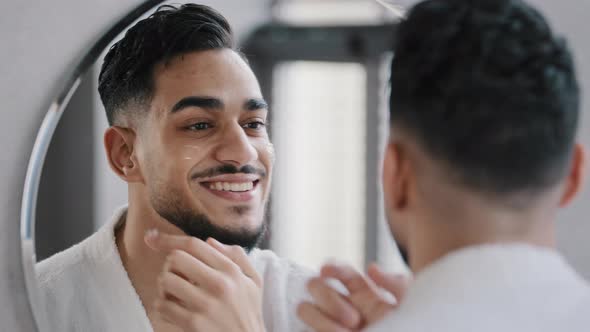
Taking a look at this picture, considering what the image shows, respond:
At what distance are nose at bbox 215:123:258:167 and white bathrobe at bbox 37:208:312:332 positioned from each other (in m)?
0.09

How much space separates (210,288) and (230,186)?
0.11 m

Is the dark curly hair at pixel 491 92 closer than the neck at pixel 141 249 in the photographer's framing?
Yes

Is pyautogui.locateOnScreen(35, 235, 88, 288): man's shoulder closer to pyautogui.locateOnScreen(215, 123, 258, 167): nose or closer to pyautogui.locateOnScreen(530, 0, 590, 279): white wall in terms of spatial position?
pyautogui.locateOnScreen(215, 123, 258, 167): nose

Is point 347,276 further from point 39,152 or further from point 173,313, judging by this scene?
point 39,152

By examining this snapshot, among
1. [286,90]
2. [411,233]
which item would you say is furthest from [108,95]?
[411,233]

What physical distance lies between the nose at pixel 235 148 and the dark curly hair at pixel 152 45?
→ 0.25 feet

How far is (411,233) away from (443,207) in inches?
1.3

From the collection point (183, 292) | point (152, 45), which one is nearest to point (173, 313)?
point (183, 292)

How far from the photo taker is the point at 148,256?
26.1 inches

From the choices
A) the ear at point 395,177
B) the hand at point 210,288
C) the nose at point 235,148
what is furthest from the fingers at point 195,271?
the ear at point 395,177

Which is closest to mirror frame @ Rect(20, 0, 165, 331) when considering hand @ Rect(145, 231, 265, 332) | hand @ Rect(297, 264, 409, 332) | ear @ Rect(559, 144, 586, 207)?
hand @ Rect(145, 231, 265, 332)

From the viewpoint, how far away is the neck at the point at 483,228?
35 centimetres

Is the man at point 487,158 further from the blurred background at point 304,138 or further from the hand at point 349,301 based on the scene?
the blurred background at point 304,138

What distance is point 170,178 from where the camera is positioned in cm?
65
